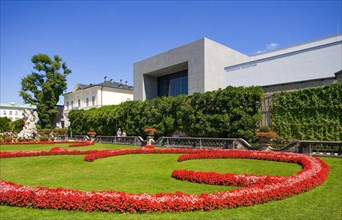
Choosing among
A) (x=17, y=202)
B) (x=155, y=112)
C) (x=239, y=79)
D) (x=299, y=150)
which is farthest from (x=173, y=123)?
(x=17, y=202)

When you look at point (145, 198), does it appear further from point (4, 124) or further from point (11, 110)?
point (11, 110)

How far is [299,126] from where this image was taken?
19297mm

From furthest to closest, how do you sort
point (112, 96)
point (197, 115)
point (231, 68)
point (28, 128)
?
1. point (112, 96)
2. point (231, 68)
3. point (28, 128)
4. point (197, 115)

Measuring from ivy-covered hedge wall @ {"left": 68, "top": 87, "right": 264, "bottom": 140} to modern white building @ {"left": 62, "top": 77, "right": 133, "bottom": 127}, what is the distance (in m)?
19.4

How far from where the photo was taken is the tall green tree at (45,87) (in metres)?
53.6

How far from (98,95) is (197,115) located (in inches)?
1338

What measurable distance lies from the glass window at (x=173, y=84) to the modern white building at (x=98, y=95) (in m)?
14.8

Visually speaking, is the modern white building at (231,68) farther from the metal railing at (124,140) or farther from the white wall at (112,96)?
the white wall at (112,96)

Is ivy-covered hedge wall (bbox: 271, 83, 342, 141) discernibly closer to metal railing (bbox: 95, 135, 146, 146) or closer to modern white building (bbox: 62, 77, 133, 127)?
metal railing (bbox: 95, 135, 146, 146)

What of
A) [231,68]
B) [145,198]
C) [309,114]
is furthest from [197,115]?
[145,198]

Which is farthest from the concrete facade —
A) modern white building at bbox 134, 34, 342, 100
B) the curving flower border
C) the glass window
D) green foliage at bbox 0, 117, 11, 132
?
green foliage at bbox 0, 117, 11, 132

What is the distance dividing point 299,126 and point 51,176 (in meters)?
16.8

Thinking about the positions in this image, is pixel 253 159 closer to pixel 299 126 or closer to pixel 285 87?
pixel 299 126

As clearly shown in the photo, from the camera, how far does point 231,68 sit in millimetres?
32344
